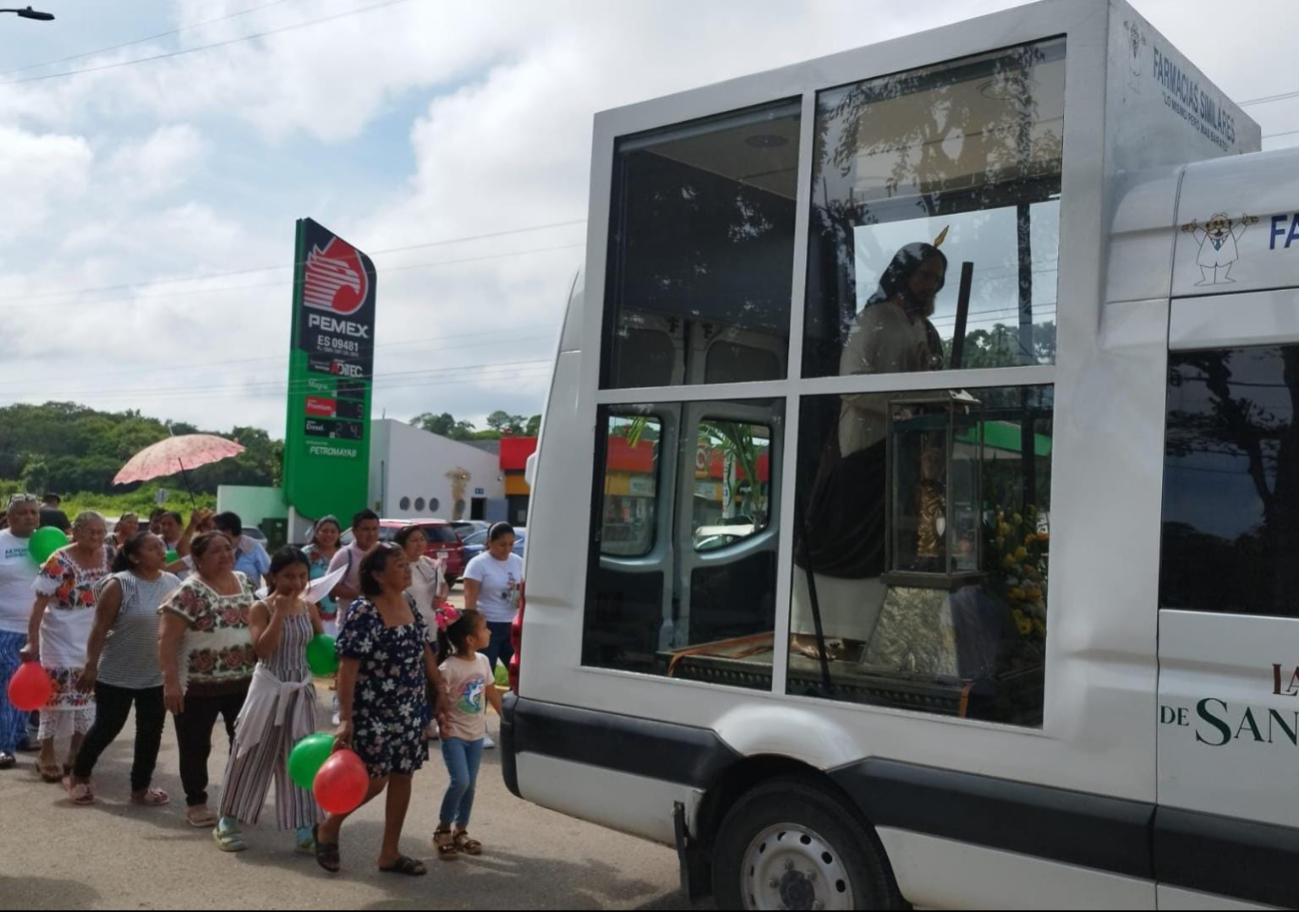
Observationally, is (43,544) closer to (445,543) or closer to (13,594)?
(13,594)

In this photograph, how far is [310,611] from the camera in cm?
659

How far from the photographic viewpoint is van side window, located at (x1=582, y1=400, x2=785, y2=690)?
15.3ft

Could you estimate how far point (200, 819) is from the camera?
22.1 ft

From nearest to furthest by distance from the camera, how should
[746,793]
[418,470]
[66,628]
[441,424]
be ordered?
[746,793] < [66,628] < [418,470] < [441,424]

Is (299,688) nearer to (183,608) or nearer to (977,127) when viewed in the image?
(183,608)

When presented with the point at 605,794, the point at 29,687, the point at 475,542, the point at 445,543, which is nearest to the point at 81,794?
the point at 29,687

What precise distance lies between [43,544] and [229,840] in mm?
3184

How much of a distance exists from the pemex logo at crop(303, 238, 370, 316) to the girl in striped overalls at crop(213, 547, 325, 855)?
1114 inches

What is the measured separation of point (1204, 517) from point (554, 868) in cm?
367

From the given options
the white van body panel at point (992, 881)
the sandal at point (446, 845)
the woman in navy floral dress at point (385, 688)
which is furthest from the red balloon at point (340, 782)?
the white van body panel at point (992, 881)

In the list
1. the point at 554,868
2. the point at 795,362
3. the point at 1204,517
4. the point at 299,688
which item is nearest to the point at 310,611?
the point at 299,688

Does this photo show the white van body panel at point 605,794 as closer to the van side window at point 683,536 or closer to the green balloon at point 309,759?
the van side window at point 683,536

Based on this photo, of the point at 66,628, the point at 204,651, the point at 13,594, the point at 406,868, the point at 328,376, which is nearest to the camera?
the point at 406,868

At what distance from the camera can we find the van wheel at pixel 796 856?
13.9 feet
